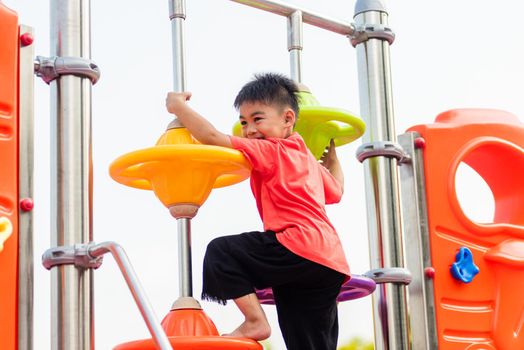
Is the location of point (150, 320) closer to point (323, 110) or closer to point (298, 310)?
point (298, 310)

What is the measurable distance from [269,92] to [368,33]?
751mm

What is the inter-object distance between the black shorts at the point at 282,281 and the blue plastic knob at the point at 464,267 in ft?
2.85

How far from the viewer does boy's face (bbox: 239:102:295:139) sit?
2939 millimetres

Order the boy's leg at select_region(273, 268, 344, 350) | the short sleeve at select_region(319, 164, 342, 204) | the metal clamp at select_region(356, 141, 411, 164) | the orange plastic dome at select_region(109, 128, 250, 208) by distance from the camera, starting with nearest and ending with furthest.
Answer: the orange plastic dome at select_region(109, 128, 250, 208) < the boy's leg at select_region(273, 268, 344, 350) < the short sleeve at select_region(319, 164, 342, 204) < the metal clamp at select_region(356, 141, 411, 164)

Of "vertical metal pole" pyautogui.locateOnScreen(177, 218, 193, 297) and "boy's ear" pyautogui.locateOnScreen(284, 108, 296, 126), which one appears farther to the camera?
"boy's ear" pyautogui.locateOnScreen(284, 108, 296, 126)

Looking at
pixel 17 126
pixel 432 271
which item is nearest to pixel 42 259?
pixel 17 126

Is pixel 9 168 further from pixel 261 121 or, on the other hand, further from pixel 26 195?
pixel 261 121

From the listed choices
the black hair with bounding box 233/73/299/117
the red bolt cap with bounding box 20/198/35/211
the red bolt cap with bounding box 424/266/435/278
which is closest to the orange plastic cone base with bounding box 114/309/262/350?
the red bolt cap with bounding box 20/198/35/211

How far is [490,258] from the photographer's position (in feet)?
12.1

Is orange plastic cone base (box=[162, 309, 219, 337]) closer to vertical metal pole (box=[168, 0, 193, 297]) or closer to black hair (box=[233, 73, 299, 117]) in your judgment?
vertical metal pole (box=[168, 0, 193, 297])

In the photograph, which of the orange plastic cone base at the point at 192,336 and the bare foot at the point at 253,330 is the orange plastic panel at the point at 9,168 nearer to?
the orange plastic cone base at the point at 192,336

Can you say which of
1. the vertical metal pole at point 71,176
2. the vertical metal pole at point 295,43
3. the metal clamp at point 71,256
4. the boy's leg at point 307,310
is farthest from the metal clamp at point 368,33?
the metal clamp at point 71,256

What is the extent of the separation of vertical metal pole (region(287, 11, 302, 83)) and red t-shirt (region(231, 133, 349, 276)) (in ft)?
2.35

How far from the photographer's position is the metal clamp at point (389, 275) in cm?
329
